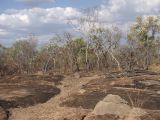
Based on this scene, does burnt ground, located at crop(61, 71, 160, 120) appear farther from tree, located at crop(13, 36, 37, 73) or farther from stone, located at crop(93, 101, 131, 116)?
tree, located at crop(13, 36, 37, 73)

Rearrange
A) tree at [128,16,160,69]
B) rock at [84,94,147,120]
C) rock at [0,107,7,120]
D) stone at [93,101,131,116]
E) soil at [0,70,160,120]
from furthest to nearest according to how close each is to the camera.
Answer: tree at [128,16,160,69] → soil at [0,70,160,120] → rock at [0,107,7,120] → stone at [93,101,131,116] → rock at [84,94,147,120]

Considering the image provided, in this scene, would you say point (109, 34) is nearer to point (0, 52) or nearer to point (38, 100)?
point (0, 52)

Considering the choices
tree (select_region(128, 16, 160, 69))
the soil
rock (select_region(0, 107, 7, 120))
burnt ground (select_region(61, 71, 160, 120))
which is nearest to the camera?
rock (select_region(0, 107, 7, 120))

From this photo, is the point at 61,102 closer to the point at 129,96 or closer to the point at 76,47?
the point at 129,96

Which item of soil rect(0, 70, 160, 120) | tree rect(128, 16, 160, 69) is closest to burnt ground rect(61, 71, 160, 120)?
soil rect(0, 70, 160, 120)

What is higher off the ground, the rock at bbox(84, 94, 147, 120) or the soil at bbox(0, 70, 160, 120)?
the rock at bbox(84, 94, 147, 120)

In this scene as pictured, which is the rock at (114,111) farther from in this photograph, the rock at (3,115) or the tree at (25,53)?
the tree at (25,53)

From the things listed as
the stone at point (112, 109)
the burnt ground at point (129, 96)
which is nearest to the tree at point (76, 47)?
the burnt ground at point (129, 96)

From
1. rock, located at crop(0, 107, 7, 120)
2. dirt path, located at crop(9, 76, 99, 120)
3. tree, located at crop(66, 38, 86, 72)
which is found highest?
tree, located at crop(66, 38, 86, 72)

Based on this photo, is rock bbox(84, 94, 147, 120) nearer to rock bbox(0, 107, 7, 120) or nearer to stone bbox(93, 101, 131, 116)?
stone bbox(93, 101, 131, 116)

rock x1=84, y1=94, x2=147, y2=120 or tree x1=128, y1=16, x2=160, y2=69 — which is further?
tree x1=128, y1=16, x2=160, y2=69

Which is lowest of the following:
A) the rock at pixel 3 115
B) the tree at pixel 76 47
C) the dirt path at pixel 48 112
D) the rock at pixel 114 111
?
the dirt path at pixel 48 112

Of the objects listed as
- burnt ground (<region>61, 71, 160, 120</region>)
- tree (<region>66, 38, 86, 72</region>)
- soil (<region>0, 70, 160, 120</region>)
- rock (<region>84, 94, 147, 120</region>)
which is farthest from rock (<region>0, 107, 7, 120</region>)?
tree (<region>66, 38, 86, 72</region>)

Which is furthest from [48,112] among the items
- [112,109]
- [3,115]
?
[112,109]
